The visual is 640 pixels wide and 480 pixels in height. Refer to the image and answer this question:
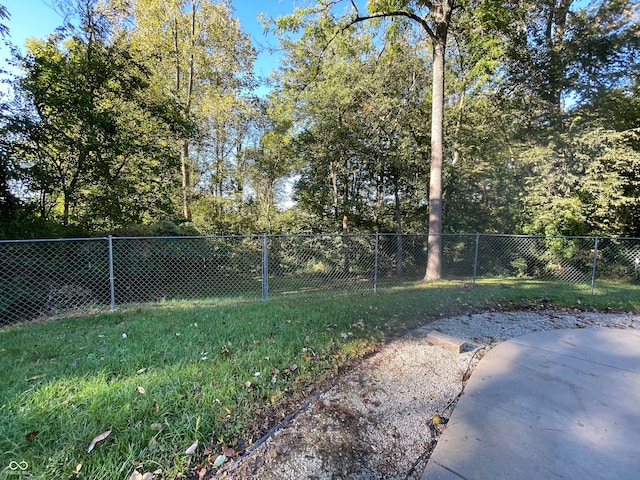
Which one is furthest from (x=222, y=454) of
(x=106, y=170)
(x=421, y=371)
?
(x=106, y=170)

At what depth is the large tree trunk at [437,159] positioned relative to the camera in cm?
676

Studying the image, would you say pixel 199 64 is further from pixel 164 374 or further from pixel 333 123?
pixel 164 374

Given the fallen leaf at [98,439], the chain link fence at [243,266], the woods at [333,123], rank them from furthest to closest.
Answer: the woods at [333,123], the chain link fence at [243,266], the fallen leaf at [98,439]

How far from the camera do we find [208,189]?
12.6 meters

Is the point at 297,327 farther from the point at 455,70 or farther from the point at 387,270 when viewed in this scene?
the point at 455,70

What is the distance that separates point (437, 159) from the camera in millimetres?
6832

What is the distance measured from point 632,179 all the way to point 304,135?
31.8 feet

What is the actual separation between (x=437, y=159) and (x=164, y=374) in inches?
263

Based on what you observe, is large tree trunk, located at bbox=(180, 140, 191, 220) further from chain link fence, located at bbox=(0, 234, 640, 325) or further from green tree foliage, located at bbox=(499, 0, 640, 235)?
green tree foliage, located at bbox=(499, 0, 640, 235)

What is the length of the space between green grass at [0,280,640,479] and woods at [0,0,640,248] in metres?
3.22

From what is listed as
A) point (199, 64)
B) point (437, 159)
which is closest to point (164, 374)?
point (437, 159)

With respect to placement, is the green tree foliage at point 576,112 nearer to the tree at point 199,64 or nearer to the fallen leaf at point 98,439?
the tree at point 199,64

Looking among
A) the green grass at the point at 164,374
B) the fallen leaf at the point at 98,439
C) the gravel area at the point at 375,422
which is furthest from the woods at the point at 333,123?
the fallen leaf at the point at 98,439

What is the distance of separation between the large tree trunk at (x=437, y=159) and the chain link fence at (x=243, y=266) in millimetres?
874
